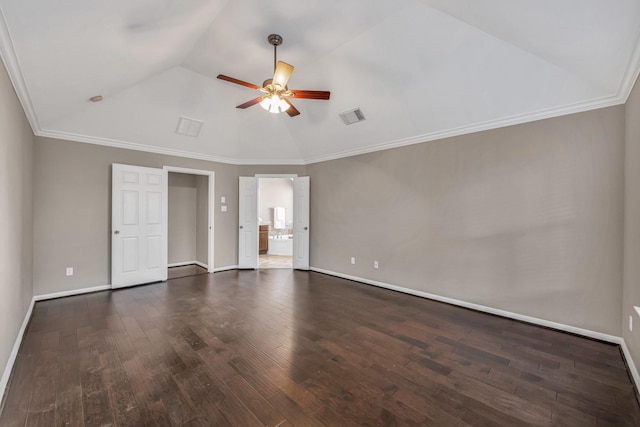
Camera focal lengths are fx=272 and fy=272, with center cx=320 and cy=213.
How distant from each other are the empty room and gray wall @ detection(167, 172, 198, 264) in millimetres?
1120

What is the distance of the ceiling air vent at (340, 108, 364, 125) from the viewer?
4289mm

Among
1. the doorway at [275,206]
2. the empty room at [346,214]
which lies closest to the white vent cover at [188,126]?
the empty room at [346,214]

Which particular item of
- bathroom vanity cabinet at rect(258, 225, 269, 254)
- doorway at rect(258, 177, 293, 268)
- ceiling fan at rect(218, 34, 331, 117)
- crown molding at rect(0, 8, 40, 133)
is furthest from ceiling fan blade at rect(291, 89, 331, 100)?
doorway at rect(258, 177, 293, 268)

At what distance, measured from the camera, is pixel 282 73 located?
273 centimetres

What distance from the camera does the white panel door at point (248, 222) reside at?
6055mm

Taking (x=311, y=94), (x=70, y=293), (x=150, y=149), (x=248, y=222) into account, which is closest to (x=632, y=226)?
(x=311, y=94)

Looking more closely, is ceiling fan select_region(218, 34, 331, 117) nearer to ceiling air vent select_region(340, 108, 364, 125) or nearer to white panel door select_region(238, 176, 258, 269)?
ceiling air vent select_region(340, 108, 364, 125)

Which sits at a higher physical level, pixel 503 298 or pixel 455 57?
pixel 455 57

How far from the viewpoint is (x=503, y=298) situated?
344 centimetres

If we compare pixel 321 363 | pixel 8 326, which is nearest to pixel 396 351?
pixel 321 363

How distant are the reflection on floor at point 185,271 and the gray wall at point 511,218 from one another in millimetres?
3500

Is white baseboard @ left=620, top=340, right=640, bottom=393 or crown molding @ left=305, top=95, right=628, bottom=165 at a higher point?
crown molding @ left=305, top=95, right=628, bottom=165

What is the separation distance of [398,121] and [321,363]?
3.44 metres

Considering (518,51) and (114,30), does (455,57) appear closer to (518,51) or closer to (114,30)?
(518,51)
